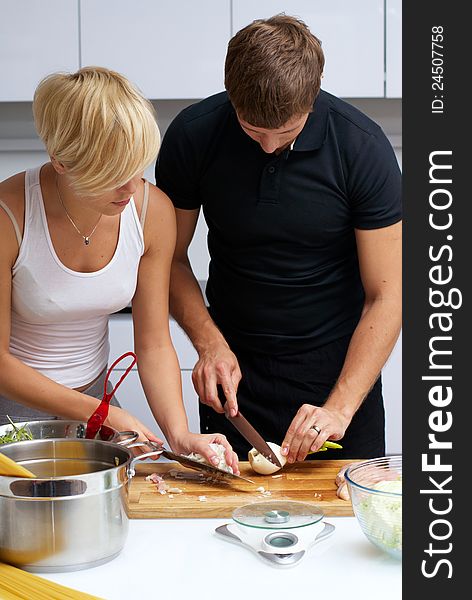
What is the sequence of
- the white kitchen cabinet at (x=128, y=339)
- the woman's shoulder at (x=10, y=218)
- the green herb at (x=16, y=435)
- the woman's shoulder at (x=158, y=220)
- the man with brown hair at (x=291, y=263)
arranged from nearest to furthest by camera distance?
the green herb at (x=16, y=435) < the woman's shoulder at (x=10, y=218) < the woman's shoulder at (x=158, y=220) < the man with brown hair at (x=291, y=263) < the white kitchen cabinet at (x=128, y=339)

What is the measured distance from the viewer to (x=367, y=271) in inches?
68.9

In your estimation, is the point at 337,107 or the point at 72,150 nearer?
the point at 72,150

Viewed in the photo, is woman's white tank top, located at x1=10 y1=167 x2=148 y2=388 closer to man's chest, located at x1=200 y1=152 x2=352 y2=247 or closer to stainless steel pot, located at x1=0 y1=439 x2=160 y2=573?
man's chest, located at x1=200 y1=152 x2=352 y2=247

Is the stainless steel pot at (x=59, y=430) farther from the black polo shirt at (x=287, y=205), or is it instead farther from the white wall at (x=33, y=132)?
the white wall at (x=33, y=132)

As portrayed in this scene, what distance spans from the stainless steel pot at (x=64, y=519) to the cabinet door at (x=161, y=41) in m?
1.85

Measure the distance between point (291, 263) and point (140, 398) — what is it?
3.59ft

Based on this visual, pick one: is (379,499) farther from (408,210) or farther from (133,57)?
(133,57)

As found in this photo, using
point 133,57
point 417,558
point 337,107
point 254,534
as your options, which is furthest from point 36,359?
point 133,57

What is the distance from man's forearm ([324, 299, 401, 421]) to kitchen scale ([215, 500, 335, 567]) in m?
0.46

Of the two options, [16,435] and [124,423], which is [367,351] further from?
[16,435]

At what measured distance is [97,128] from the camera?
4.27 feet

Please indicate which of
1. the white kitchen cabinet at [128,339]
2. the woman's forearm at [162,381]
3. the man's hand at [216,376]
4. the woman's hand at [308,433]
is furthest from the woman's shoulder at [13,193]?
the white kitchen cabinet at [128,339]

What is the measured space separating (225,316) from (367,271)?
13.6 inches

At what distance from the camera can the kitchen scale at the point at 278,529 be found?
44.4 inches
